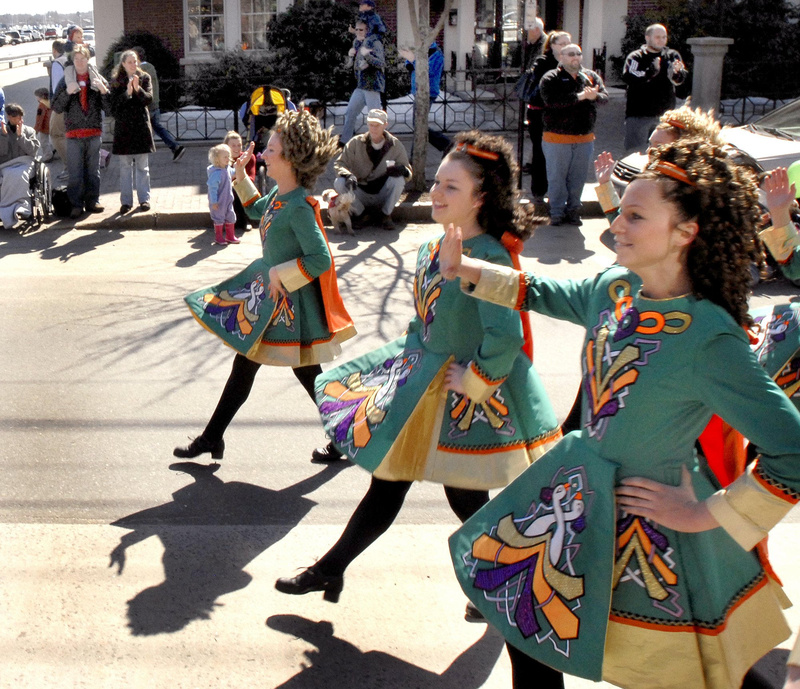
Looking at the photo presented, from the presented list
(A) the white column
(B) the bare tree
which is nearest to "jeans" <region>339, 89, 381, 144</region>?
(B) the bare tree

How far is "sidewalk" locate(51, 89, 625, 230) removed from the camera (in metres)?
11.7

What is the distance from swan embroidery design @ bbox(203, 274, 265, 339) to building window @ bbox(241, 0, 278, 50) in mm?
18964

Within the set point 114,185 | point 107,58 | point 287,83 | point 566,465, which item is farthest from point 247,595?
point 107,58

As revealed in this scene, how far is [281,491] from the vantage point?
5.12 metres

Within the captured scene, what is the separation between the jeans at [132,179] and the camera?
11844mm


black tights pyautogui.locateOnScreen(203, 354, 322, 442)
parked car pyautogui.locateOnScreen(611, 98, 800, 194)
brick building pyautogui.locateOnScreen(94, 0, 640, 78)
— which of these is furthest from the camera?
brick building pyautogui.locateOnScreen(94, 0, 640, 78)

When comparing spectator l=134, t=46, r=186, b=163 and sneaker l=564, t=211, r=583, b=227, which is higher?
spectator l=134, t=46, r=186, b=163

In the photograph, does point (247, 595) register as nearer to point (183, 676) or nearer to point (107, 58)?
point (183, 676)

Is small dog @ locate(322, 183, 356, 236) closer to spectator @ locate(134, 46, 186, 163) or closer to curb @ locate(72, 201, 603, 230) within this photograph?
curb @ locate(72, 201, 603, 230)

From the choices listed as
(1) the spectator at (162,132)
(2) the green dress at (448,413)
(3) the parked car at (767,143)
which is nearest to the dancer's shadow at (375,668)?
(2) the green dress at (448,413)

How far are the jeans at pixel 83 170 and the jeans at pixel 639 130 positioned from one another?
618 cm

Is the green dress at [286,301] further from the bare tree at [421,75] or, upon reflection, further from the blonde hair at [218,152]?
the bare tree at [421,75]

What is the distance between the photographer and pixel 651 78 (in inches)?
469

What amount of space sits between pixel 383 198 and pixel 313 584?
8.04m
